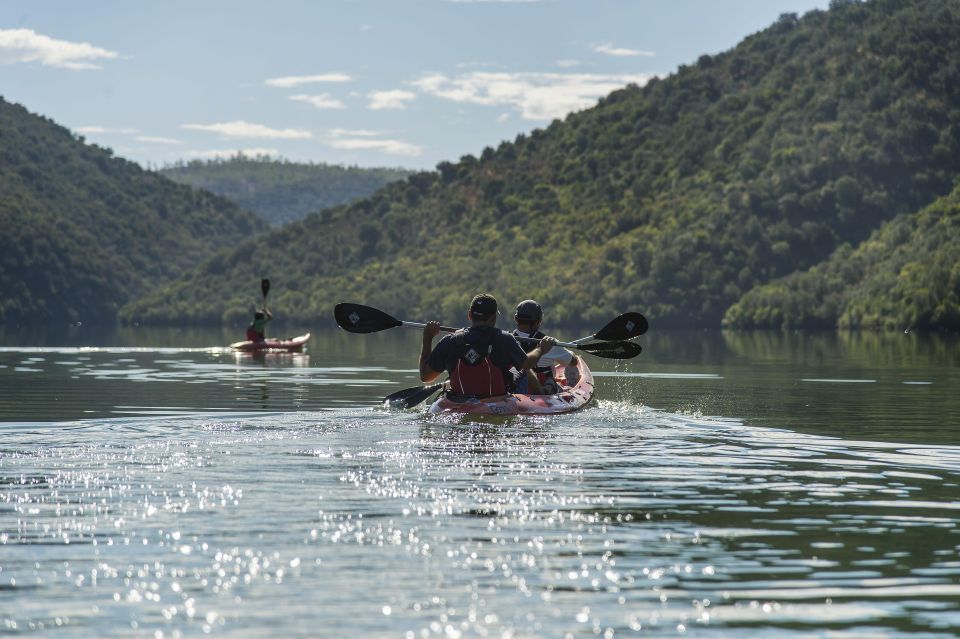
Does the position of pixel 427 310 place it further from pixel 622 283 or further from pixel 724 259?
pixel 724 259

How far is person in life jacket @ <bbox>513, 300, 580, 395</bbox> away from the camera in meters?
23.9

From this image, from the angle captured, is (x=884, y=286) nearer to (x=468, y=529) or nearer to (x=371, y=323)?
(x=371, y=323)

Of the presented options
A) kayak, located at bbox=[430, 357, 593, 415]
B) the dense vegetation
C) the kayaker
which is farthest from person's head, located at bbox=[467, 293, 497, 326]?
the dense vegetation

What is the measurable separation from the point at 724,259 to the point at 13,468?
12554cm

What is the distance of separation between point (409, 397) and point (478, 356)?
3.30 metres

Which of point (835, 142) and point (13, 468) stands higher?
point (835, 142)

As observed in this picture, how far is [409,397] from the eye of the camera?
24844 mm

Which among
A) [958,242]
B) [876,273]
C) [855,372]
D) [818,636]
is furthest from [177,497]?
[876,273]

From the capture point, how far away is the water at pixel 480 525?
9.85m

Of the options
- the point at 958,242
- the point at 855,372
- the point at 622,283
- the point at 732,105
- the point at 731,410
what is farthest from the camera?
the point at 732,105

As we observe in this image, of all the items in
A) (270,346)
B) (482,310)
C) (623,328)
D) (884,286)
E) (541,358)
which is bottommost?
(270,346)

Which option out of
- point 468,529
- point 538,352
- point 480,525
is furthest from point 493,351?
point 468,529

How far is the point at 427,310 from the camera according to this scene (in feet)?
532

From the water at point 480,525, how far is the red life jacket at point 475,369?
2.11ft
